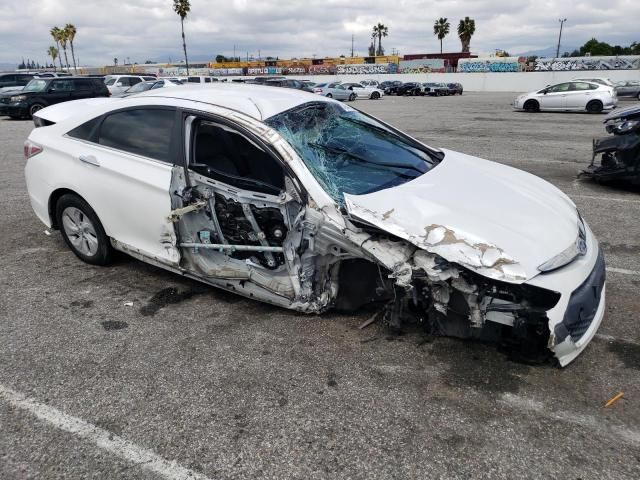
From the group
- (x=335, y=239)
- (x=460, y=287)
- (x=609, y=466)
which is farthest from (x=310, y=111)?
(x=609, y=466)

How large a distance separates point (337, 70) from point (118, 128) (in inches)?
Answer: 2403

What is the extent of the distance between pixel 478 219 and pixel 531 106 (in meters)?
20.8

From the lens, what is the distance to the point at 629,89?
2870cm

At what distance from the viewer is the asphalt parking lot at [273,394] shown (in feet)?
7.55

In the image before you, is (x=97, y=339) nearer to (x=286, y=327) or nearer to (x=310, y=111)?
(x=286, y=327)

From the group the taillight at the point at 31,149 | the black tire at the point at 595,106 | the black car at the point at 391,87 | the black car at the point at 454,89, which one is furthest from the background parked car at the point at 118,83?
the black car at the point at 454,89

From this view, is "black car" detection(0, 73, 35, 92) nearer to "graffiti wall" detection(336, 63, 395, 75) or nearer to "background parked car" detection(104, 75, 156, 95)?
"background parked car" detection(104, 75, 156, 95)

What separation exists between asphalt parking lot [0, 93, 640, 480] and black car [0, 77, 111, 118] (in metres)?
17.2

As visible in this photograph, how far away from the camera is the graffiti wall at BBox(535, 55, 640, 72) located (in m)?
44.1

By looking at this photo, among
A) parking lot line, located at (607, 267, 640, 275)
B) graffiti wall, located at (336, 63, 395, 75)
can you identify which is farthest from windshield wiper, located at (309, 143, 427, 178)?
graffiti wall, located at (336, 63, 395, 75)

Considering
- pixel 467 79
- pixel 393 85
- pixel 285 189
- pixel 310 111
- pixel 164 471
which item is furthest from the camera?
pixel 467 79

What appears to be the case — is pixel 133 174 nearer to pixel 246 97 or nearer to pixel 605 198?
pixel 246 97

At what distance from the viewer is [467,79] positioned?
4934 centimetres

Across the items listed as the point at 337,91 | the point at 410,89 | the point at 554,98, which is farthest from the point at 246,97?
the point at 410,89
